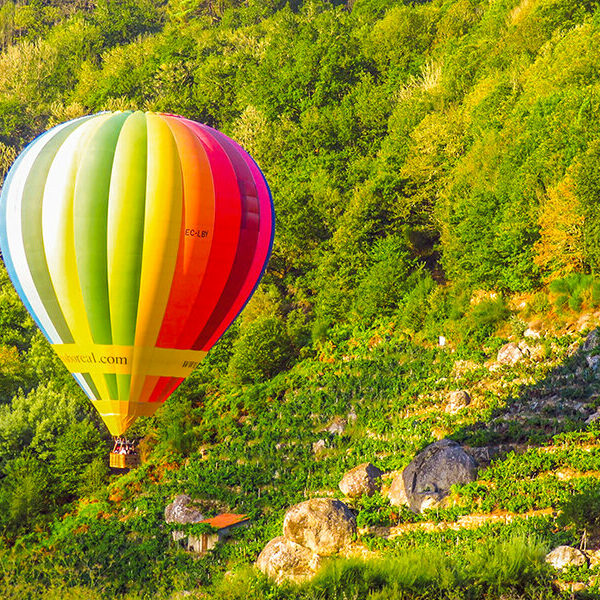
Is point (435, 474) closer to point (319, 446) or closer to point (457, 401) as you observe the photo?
point (457, 401)


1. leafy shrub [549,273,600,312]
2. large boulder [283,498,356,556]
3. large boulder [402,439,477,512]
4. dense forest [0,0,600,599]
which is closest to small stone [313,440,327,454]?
dense forest [0,0,600,599]

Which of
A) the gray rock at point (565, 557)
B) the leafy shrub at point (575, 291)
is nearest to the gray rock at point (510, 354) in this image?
the leafy shrub at point (575, 291)

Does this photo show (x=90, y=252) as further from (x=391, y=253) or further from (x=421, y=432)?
(x=391, y=253)

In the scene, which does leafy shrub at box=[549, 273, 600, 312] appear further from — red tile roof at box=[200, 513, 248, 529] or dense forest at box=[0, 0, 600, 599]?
red tile roof at box=[200, 513, 248, 529]

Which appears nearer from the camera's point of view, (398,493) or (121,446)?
(121,446)

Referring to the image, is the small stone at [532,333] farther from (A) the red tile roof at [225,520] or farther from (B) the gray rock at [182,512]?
(B) the gray rock at [182,512]

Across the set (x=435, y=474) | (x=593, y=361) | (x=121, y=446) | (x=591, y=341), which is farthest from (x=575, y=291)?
(x=121, y=446)
